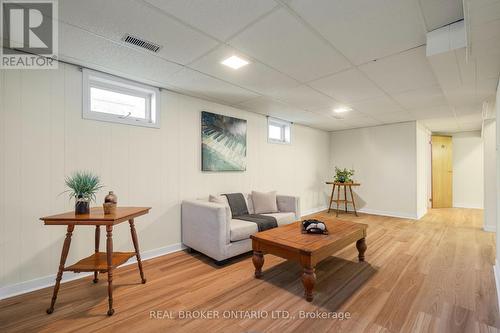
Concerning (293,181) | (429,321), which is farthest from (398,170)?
(429,321)

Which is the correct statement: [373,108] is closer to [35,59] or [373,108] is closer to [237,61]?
[237,61]

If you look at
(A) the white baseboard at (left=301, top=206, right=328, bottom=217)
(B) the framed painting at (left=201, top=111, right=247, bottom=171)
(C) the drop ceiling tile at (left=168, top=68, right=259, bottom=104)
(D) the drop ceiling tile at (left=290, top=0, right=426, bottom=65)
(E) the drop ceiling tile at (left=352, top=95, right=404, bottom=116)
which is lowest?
(A) the white baseboard at (left=301, top=206, right=328, bottom=217)

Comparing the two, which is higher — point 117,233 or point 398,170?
point 398,170

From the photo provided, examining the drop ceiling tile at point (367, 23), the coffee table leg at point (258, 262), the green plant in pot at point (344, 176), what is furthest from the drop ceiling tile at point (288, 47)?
the green plant in pot at point (344, 176)

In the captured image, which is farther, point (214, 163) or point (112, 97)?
point (214, 163)

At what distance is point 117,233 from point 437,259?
411 centimetres

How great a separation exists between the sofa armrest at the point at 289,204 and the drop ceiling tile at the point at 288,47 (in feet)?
6.87

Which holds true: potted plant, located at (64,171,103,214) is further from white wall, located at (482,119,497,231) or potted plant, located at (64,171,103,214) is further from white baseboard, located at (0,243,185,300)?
white wall, located at (482,119,497,231)

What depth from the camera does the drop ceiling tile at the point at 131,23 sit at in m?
1.60

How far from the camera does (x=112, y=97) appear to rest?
114 inches

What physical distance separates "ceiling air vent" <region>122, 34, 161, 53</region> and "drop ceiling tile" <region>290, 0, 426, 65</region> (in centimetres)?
130

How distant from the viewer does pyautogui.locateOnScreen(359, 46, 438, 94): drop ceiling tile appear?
91.6 inches

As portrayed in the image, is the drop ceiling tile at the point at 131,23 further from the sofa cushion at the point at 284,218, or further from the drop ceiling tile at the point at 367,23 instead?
the sofa cushion at the point at 284,218

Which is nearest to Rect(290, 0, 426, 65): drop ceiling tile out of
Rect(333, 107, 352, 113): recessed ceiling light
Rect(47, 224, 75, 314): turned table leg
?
Rect(333, 107, 352, 113): recessed ceiling light
